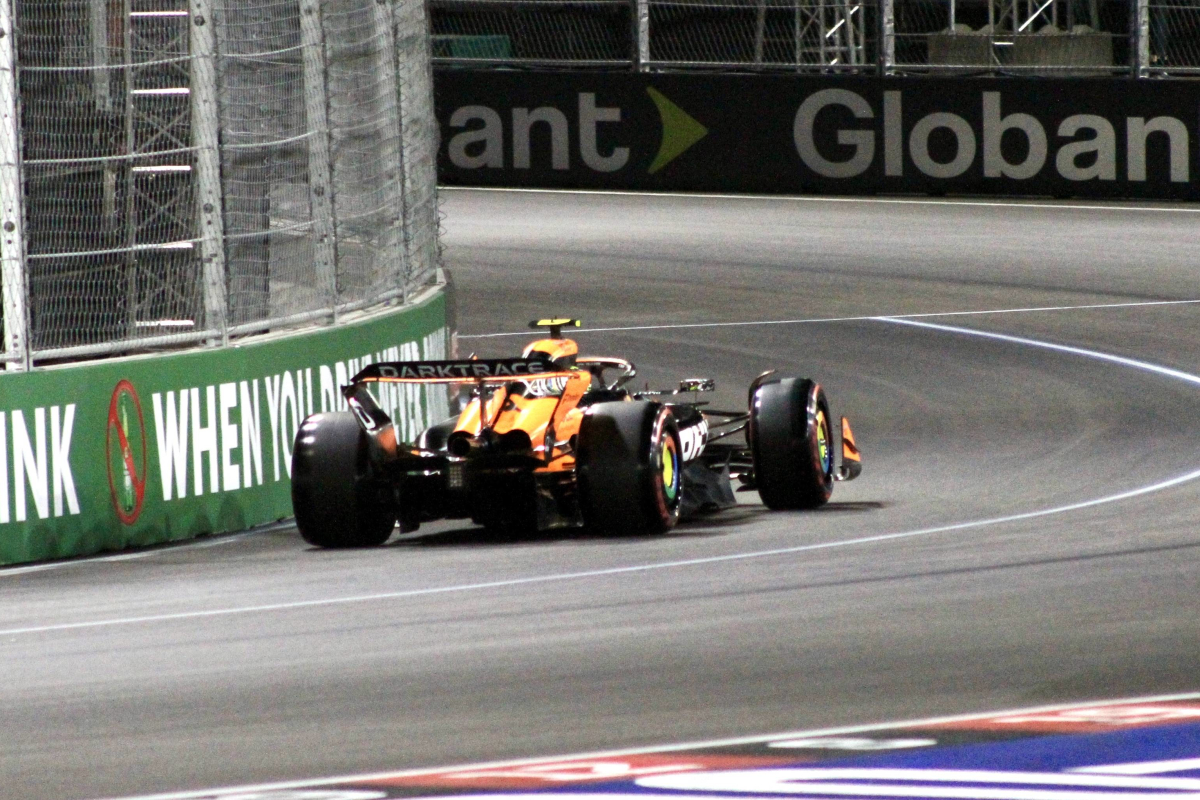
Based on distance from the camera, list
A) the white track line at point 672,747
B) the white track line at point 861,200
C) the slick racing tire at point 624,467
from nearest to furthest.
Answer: the white track line at point 672,747 < the slick racing tire at point 624,467 < the white track line at point 861,200

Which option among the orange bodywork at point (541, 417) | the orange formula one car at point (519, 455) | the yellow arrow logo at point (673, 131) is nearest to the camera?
the orange formula one car at point (519, 455)

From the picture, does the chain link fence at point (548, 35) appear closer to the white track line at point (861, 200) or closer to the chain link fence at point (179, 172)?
the white track line at point (861, 200)

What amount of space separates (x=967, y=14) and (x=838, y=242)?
10.2 metres

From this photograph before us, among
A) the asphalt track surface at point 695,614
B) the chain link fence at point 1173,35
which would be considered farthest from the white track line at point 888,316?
the chain link fence at point 1173,35

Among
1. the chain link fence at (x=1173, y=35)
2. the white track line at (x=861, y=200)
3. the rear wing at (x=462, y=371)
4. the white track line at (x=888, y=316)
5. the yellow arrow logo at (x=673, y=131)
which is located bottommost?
the white track line at (x=888, y=316)

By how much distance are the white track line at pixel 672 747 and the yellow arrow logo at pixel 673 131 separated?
23.1m

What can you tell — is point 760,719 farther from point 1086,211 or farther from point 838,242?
point 1086,211

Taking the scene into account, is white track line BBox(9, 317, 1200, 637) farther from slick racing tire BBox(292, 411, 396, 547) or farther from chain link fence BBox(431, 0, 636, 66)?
chain link fence BBox(431, 0, 636, 66)

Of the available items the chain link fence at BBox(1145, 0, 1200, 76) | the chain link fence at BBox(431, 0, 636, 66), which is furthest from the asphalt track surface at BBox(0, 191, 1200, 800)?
the chain link fence at BBox(431, 0, 636, 66)

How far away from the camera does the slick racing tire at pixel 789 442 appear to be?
12.0 metres

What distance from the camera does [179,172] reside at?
12.4 meters

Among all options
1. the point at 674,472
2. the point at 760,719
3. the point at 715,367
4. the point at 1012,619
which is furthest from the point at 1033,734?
the point at 715,367

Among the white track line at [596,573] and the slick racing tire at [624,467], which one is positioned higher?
the slick racing tire at [624,467]

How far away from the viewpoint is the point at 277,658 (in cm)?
842
